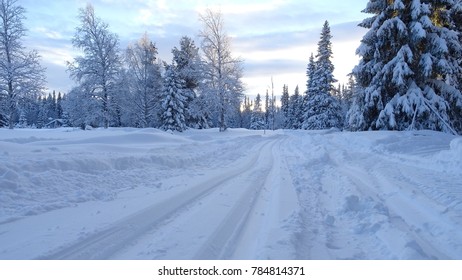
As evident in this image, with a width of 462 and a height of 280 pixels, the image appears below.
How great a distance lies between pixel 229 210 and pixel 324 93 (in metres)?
39.1

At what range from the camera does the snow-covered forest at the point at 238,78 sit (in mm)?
15281

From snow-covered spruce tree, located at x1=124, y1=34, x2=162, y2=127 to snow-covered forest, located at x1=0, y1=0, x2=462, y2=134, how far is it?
0.12 meters

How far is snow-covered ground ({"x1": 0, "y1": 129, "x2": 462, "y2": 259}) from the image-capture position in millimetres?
3947

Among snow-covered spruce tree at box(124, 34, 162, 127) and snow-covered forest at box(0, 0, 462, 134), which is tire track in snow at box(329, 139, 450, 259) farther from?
snow-covered spruce tree at box(124, 34, 162, 127)

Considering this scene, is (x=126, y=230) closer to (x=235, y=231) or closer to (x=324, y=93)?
(x=235, y=231)

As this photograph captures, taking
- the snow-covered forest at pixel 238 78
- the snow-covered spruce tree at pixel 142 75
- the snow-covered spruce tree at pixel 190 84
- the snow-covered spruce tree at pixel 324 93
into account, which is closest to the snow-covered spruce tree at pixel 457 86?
the snow-covered forest at pixel 238 78

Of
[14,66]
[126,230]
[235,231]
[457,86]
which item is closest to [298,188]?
[235,231]

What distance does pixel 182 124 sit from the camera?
3588cm

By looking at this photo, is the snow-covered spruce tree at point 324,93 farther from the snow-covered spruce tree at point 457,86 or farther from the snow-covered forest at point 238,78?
the snow-covered spruce tree at point 457,86

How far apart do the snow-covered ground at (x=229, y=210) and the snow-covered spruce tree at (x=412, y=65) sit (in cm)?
607

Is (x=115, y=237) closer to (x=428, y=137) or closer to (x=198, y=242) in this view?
(x=198, y=242)

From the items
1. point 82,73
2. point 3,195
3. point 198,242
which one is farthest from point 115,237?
point 82,73

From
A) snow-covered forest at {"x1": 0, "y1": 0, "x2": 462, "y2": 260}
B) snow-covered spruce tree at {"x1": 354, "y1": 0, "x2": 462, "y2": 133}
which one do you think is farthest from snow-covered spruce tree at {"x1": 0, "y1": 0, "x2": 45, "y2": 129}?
snow-covered spruce tree at {"x1": 354, "y1": 0, "x2": 462, "y2": 133}

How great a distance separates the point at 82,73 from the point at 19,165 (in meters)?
25.9
